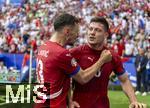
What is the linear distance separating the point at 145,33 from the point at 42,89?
18.6m

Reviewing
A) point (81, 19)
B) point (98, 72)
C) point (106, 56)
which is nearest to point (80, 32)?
A: point (81, 19)

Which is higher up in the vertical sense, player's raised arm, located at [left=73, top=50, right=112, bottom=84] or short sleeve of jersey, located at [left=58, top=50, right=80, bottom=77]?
short sleeve of jersey, located at [left=58, top=50, right=80, bottom=77]

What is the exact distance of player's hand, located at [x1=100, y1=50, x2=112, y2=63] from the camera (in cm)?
591

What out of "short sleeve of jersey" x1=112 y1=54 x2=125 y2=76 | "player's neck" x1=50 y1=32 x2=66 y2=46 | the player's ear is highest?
the player's ear

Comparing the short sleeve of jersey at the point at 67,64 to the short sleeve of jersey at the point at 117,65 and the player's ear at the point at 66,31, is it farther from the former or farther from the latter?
the short sleeve of jersey at the point at 117,65

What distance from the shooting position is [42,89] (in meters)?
5.50

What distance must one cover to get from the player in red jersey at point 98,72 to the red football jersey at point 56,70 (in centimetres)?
62

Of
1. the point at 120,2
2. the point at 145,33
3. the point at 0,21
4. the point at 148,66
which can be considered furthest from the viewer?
the point at 0,21

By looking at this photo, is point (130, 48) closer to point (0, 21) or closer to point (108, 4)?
point (108, 4)

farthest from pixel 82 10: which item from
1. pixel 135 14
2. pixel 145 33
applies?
pixel 145 33

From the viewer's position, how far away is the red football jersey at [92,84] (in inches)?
245

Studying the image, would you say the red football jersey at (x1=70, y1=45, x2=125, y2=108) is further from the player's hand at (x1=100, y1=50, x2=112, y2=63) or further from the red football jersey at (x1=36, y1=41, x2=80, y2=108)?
the red football jersey at (x1=36, y1=41, x2=80, y2=108)

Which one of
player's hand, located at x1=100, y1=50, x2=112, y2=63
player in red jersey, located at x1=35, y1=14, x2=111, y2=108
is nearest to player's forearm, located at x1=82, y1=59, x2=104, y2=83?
player in red jersey, located at x1=35, y1=14, x2=111, y2=108

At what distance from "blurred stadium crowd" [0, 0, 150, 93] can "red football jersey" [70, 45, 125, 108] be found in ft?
49.0
